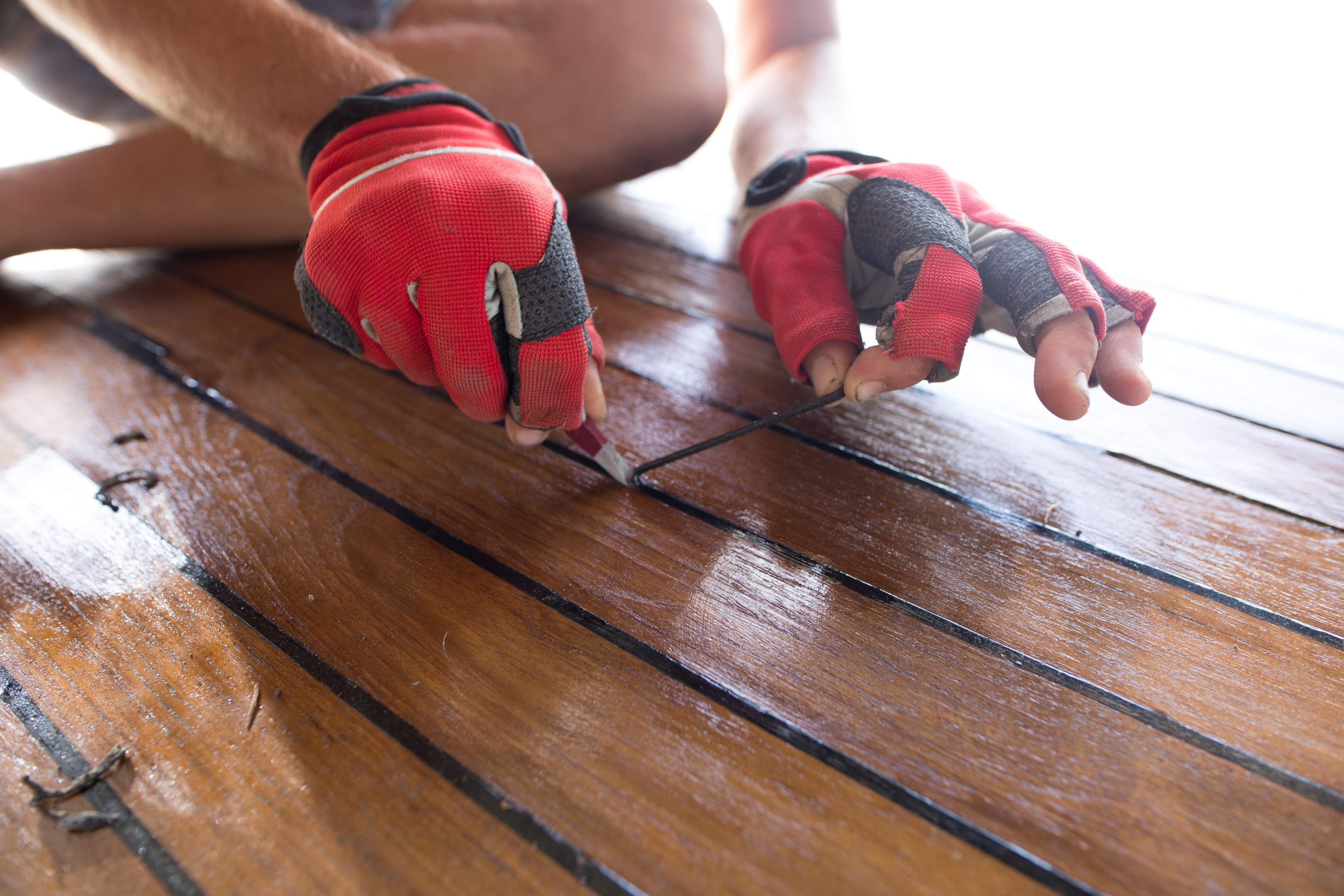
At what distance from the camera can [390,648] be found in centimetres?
61

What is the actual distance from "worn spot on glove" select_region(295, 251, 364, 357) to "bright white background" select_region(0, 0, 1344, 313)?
109 centimetres

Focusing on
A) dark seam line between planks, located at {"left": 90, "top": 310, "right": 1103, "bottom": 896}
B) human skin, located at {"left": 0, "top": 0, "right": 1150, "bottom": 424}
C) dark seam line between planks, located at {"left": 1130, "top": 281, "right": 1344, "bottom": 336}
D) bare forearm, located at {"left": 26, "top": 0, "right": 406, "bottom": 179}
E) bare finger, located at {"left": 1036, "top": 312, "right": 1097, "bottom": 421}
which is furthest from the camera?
human skin, located at {"left": 0, "top": 0, "right": 1150, "bottom": 424}

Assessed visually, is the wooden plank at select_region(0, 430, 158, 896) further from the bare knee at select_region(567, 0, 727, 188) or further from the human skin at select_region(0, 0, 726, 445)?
the bare knee at select_region(567, 0, 727, 188)

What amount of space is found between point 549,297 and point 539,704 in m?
0.34

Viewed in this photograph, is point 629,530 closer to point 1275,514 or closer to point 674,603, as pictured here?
point 674,603

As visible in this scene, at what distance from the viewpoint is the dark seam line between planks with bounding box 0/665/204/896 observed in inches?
18.9

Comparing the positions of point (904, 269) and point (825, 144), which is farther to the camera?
point (825, 144)

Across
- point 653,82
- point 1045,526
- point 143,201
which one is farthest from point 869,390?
point 143,201

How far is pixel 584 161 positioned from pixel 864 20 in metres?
1.87

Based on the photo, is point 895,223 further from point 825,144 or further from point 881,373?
point 825,144

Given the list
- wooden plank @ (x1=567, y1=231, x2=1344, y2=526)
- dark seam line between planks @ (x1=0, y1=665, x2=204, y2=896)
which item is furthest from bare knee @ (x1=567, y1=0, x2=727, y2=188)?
dark seam line between planks @ (x1=0, y1=665, x2=204, y2=896)

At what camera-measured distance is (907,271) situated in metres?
0.67

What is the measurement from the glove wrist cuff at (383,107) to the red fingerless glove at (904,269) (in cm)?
31

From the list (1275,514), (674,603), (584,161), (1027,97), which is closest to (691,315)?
(584,161)
